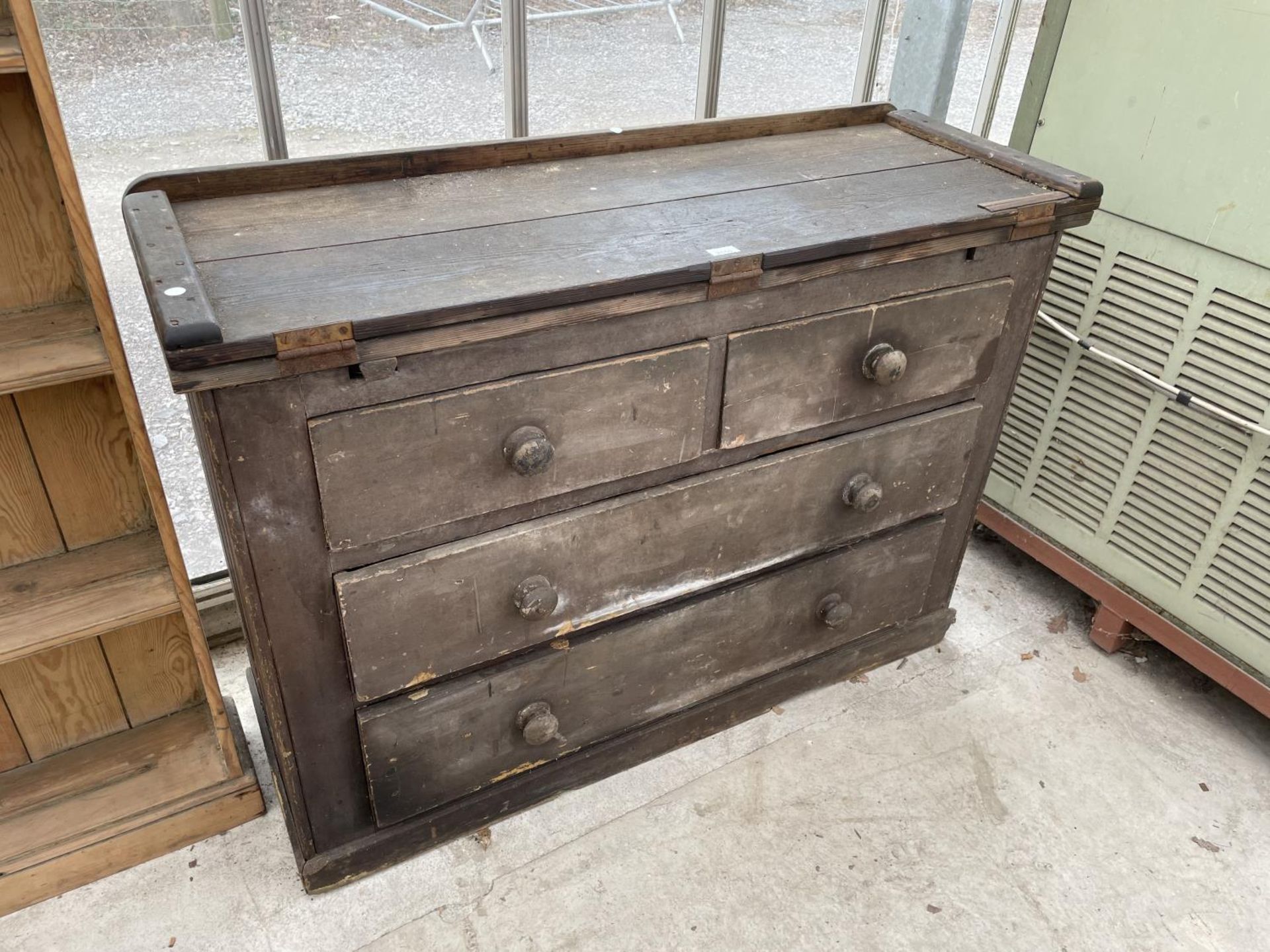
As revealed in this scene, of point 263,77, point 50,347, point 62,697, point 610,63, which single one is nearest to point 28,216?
point 50,347

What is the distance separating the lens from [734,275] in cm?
146

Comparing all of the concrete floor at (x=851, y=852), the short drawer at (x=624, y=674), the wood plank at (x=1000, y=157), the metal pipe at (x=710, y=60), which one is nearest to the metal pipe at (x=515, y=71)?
the metal pipe at (x=710, y=60)

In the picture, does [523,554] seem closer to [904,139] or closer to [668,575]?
[668,575]

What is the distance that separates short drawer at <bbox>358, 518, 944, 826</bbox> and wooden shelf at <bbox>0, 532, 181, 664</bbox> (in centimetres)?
42

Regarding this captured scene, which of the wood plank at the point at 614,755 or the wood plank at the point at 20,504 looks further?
the wood plank at the point at 614,755

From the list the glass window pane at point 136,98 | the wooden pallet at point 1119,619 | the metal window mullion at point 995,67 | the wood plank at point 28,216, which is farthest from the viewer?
the metal window mullion at point 995,67

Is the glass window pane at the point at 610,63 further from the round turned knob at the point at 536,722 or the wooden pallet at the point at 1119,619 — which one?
the wooden pallet at the point at 1119,619

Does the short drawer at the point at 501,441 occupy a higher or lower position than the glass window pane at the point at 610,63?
lower

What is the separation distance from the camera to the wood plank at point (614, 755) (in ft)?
5.91

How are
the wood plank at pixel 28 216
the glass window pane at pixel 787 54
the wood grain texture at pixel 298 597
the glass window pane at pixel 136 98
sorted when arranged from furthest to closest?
1. the glass window pane at pixel 787 54
2. the glass window pane at pixel 136 98
3. the wood plank at pixel 28 216
4. the wood grain texture at pixel 298 597

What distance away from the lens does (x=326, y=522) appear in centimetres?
138

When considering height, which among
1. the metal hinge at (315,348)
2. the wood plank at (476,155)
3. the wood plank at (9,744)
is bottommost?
the wood plank at (9,744)

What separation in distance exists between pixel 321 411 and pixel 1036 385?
1.78 m

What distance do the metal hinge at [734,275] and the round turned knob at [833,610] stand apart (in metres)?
0.82
